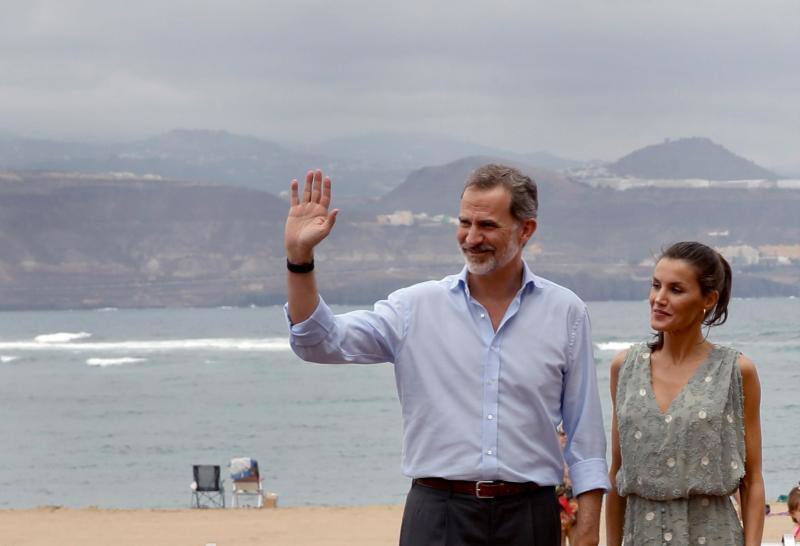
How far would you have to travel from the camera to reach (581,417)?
3057mm

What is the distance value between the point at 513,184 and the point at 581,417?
0.52 meters

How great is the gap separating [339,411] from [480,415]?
3305cm

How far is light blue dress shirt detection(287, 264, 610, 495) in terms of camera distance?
2.94 m

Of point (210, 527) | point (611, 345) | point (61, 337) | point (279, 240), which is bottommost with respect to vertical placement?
point (210, 527)

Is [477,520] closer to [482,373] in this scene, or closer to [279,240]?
[482,373]

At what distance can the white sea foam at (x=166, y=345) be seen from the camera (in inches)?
2640

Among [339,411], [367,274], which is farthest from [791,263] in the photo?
[339,411]

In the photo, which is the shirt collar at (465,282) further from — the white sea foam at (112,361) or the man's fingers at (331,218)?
the white sea foam at (112,361)

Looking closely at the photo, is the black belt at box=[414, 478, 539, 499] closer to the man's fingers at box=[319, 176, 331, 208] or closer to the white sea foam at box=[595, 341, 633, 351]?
the man's fingers at box=[319, 176, 331, 208]

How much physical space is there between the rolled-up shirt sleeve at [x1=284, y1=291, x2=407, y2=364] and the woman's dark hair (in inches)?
A: 23.0

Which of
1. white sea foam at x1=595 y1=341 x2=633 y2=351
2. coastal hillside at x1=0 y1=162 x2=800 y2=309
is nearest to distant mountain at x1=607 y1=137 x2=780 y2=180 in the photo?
coastal hillside at x1=0 y1=162 x2=800 y2=309

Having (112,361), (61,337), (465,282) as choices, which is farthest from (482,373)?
(61,337)

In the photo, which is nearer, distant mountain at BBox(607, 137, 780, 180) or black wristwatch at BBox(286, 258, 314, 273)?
black wristwatch at BBox(286, 258, 314, 273)

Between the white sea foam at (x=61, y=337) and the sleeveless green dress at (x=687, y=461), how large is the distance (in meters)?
76.2
